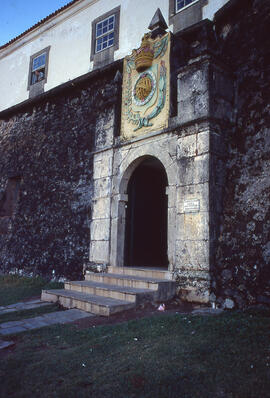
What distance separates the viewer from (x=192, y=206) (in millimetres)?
5184

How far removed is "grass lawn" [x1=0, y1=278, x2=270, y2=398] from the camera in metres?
2.47

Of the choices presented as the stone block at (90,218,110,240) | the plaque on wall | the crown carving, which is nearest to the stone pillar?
the stone block at (90,218,110,240)

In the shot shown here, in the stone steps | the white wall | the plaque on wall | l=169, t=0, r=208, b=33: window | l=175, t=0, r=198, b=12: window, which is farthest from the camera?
the white wall

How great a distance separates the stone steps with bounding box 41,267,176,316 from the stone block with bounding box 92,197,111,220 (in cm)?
119

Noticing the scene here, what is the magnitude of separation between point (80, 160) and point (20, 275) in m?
3.63

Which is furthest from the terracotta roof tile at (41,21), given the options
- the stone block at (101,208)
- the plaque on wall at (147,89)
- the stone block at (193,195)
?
the stone block at (193,195)

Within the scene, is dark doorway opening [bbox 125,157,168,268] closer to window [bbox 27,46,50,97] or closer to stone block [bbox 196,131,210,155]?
stone block [bbox 196,131,210,155]

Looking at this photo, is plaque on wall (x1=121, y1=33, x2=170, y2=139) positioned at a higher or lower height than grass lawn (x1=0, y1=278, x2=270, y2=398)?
higher

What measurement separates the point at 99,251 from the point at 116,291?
179cm

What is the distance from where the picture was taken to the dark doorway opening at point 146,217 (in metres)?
6.78

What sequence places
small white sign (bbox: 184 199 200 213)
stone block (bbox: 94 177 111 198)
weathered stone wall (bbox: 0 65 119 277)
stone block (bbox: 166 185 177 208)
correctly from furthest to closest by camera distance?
weathered stone wall (bbox: 0 65 119 277), stone block (bbox: 94 177 111 198), stone block (bbox: 166 185 177 208), small white sign (bbox: 184 199 200 213)

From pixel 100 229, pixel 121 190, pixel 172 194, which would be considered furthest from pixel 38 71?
pixel 172 194

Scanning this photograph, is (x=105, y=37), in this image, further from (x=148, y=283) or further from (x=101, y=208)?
(x=148, y=283)

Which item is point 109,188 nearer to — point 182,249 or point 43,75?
point 182,249
